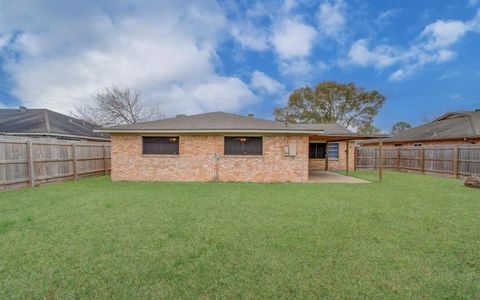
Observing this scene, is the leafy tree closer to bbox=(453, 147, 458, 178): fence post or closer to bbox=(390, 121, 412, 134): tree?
bbox=(453, 147, 458, 178): fence post

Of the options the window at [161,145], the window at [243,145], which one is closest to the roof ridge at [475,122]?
the window at [243,145]

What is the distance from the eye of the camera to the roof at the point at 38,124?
13.6m

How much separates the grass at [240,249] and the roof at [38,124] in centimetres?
1030

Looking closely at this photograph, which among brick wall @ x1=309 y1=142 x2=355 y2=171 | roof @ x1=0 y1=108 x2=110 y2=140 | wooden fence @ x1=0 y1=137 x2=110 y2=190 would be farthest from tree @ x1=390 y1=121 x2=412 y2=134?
roof @ x1=0 y1=108 x2=110 y2=140

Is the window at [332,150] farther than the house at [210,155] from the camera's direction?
Yes

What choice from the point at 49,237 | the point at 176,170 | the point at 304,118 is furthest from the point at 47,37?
the point at 304,118

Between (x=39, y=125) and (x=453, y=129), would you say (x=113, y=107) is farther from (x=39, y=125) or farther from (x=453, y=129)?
(x=453, y=129)

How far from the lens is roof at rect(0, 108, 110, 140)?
536 inches

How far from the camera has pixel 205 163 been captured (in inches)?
399

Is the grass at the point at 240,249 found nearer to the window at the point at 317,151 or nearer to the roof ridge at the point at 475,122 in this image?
the window at the point at 317,151

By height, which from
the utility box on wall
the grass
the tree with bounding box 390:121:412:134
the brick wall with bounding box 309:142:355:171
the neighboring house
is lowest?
the grass

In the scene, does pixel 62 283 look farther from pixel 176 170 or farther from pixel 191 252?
pixel 176 170

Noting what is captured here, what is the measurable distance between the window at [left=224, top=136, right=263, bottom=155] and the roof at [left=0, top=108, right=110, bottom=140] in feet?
37.3

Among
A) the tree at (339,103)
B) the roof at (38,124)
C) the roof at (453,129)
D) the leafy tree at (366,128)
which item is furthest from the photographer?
the leafy tree at (366,128)
